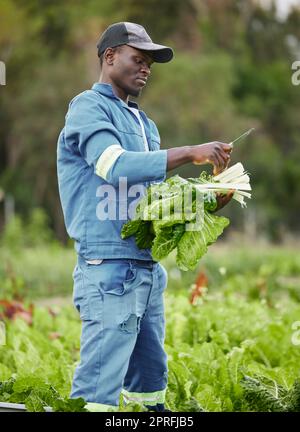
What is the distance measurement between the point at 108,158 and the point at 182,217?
0.40 meters

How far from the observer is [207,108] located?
3303 cm

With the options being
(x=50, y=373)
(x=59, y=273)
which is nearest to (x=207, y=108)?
(x=59, y=273)

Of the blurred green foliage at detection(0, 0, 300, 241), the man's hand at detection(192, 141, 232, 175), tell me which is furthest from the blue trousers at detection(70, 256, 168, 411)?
the blurred green foliage at detection(0, 0, 300, 241)

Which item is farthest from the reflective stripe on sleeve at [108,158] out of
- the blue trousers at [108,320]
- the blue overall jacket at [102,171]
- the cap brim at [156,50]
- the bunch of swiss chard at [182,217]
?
the cap brim at [156,50]

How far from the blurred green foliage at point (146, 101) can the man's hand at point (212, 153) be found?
2341 cm

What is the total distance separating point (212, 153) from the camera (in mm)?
3756

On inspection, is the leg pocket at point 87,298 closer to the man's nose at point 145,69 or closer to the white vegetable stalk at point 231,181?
the white vegetable stalk at point 231,181

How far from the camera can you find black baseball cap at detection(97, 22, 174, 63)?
4.02 meters

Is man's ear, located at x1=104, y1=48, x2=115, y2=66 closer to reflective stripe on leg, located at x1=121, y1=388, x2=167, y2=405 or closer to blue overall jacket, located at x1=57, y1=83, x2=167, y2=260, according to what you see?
blue overall jacket, located at x1=57, y1=83, x2=167, y2=260

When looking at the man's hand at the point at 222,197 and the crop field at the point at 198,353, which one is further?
the crop field at the point at 198,353

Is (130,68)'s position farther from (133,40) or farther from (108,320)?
(108,320)

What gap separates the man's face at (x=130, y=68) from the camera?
4.04 meters

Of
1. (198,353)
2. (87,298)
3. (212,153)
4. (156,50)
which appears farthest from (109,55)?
(198,353)
